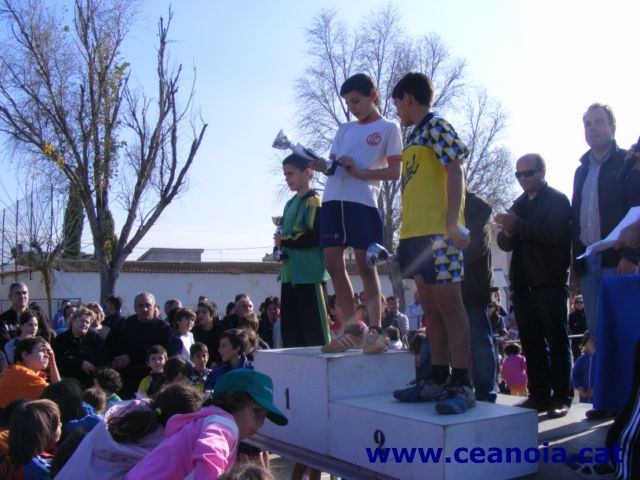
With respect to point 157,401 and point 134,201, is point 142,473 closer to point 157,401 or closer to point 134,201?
point 157,401

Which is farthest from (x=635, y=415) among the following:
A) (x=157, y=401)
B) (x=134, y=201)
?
(x=134, y=201)

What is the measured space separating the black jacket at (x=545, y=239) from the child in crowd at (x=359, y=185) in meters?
0.99

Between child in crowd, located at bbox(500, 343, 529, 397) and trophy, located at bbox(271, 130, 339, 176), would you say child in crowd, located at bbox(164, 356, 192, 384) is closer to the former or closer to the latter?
trophy, located at bbox(271, 130, 339, 176)

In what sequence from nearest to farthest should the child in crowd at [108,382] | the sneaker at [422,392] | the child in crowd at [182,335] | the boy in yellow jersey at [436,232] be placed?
the boy in yellow jersey at [436,232] < the sneaker at [422,392] < the child in crowd at [108,382] < the child in crowd at [182,335]

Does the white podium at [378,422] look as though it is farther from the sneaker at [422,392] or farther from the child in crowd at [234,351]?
the child in crowd at [234,351]

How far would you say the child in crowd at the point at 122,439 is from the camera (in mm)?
3287

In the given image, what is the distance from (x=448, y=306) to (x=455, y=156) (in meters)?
0.84

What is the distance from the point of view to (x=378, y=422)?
3.62 meters

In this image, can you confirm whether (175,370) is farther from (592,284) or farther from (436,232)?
(592,284)

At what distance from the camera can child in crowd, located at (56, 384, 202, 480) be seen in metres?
3.29

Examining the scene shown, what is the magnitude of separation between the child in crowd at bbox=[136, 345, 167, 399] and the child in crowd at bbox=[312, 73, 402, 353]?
2.88m

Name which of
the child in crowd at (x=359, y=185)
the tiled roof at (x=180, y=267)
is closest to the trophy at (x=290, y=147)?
the child in crowd at (x=359, y=185)

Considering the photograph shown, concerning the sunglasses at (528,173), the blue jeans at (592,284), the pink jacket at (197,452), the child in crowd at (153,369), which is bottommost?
the child in crowd at (153,369)

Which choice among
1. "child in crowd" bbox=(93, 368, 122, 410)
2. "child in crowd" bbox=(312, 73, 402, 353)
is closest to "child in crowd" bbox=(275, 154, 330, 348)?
"child in crowd" bbox=(312, 73, 402, 353)
